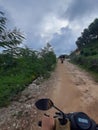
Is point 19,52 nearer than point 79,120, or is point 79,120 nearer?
point 79,120

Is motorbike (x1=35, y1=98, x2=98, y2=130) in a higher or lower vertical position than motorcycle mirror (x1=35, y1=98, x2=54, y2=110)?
lower

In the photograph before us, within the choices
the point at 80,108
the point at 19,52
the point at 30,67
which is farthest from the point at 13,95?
the point at 30,67

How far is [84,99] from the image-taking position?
34.8 ft

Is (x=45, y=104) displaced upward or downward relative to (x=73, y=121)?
upward

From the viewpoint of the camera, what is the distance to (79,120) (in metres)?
2.69

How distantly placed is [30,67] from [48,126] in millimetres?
17387

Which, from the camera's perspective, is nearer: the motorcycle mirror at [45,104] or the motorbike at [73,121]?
the motorbike at [73,121]

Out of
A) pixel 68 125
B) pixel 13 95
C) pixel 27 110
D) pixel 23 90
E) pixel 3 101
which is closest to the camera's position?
pixel 68 125

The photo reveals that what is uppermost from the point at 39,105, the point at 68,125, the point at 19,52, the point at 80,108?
the point at 19,52

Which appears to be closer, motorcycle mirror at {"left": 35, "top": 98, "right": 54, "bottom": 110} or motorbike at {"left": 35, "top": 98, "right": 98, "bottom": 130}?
motorbike at {"left": 35, "top": 98, "right": 98, "bottom": 130}

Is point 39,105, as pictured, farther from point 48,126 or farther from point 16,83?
point 16,83

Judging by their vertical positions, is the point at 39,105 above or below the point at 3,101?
above

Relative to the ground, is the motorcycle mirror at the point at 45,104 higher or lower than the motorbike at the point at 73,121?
higher

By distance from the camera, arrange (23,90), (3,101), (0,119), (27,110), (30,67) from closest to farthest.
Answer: (0,119) → (27,110) → (3,101) → (23,90) → (30,67)
